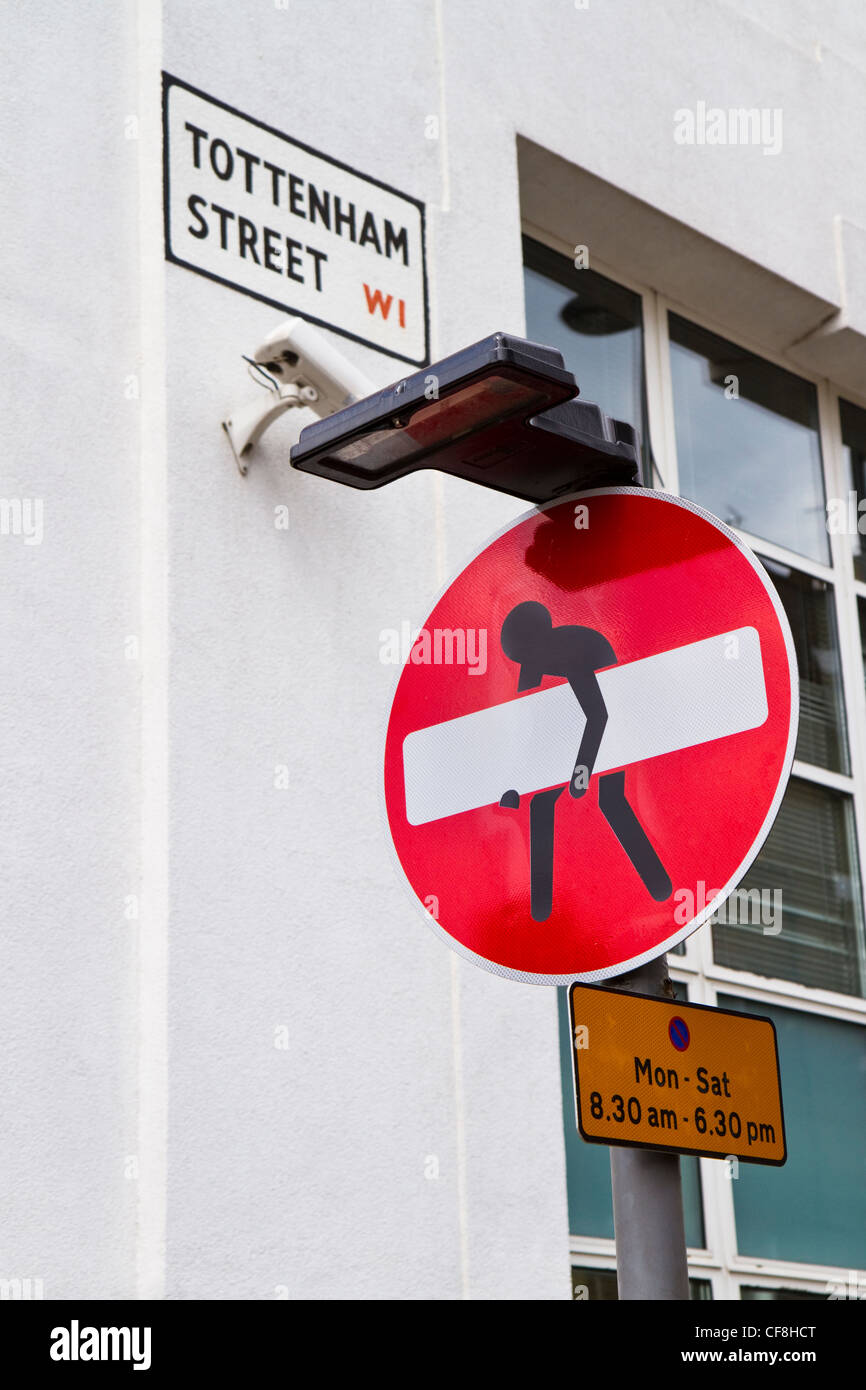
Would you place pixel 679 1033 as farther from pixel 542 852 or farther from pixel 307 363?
pixel 307 363

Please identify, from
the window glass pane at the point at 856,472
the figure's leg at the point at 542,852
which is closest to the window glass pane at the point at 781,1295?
the window glass pane at the point at 856,472

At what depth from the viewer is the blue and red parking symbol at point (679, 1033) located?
2.25 metres

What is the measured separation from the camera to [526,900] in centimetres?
243

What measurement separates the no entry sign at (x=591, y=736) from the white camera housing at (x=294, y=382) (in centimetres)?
191

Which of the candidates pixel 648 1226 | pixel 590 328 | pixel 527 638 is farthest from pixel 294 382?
pixel 648 1226

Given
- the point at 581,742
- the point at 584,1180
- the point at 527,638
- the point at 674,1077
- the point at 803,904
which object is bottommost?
the point at 674,1077

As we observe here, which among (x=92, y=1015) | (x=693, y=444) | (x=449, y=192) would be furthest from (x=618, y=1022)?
(x=693, y=444)

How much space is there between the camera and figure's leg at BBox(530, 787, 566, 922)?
241 cm

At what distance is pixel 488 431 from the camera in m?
2.45

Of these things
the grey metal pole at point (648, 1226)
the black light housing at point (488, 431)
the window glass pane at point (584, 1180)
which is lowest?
the grey metal pole at point (648, 1226)

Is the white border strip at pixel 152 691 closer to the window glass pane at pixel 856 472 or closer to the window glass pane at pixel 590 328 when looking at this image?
the window glass pane at pixel 590 328

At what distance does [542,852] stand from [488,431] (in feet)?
1.98
